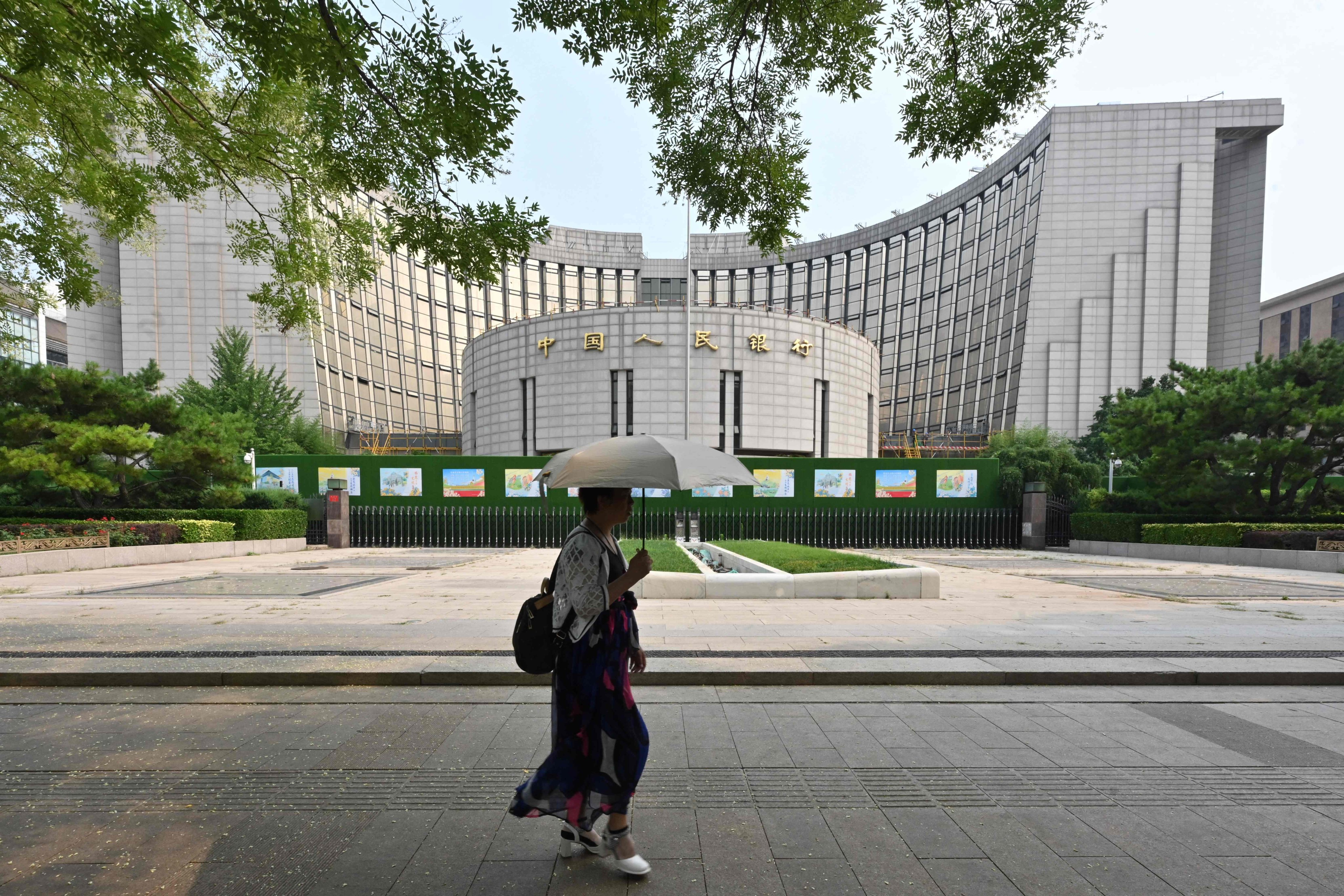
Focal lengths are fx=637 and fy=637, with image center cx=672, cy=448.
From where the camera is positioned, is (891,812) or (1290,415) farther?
(1290,415)

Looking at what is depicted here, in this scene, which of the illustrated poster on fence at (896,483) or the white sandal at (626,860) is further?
the illustrated poster on fence at (896,483)

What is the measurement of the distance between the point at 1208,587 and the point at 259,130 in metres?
17.3

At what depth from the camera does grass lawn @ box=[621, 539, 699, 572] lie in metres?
11.3

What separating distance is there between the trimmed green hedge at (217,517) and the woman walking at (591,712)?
65.8 ft

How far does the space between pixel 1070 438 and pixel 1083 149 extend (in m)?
23.7

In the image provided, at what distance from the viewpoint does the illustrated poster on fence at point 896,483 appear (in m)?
24.6

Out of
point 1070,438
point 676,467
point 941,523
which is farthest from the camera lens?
point 1070,438

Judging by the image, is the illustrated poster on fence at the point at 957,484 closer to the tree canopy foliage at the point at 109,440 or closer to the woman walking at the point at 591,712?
the woman walking at the point at 591,712

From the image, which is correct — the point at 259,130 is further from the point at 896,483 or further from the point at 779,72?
the point at 896,483

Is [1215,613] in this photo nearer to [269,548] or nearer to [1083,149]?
[269,548]

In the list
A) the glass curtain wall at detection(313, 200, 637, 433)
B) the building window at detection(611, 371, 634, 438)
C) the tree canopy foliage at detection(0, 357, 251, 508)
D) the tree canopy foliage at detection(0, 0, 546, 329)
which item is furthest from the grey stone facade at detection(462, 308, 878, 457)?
the tree canopy foliage at detection(0, 0, 546, 329)

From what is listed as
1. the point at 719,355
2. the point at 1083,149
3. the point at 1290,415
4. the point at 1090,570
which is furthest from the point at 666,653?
the point at 1083,149

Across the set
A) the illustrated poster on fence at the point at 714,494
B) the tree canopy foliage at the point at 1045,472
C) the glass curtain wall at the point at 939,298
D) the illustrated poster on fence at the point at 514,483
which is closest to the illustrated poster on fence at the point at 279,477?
the illustrated poster on fence at the point at 514,483

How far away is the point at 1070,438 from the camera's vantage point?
51.7m
